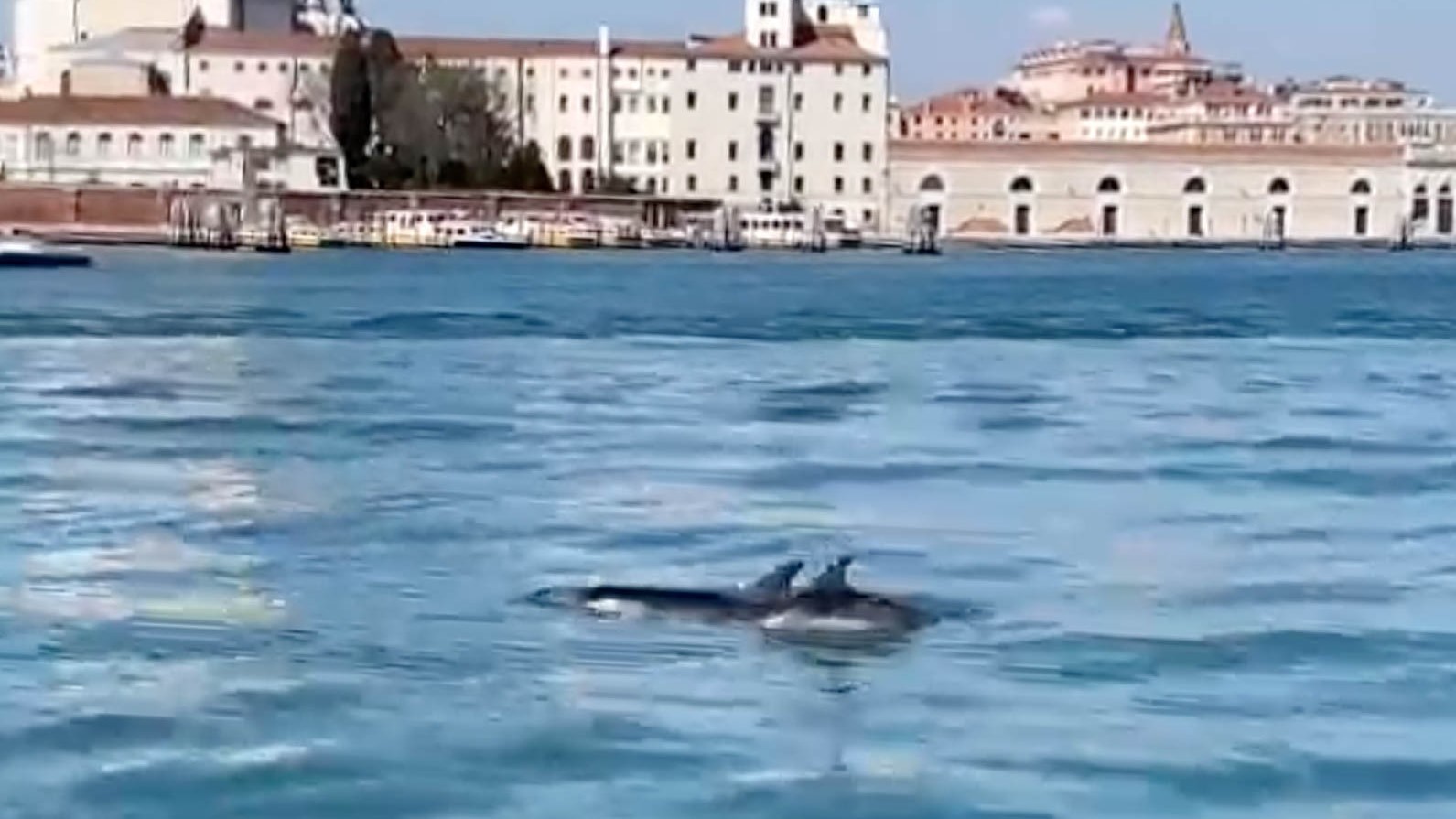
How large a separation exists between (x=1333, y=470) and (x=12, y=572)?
665cm

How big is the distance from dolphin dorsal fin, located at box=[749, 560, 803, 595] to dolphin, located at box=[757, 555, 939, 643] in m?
0.06

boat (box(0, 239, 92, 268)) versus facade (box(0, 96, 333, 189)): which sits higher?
facade (box(0, 96, 333, 189))

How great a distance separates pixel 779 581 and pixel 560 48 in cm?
6467

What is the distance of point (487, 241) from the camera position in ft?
217

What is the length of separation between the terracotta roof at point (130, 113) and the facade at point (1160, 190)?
51.3ft

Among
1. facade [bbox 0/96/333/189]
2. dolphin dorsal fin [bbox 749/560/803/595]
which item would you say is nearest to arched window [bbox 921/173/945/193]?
facade [bbox 0/96/333/189]

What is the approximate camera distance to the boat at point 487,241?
216 ft

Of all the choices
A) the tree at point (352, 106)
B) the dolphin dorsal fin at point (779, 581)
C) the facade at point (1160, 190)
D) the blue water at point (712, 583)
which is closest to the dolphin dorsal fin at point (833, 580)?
the dolphin dorsal fin at point (779, 581)

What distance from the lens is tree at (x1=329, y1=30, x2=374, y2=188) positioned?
66.1 metres

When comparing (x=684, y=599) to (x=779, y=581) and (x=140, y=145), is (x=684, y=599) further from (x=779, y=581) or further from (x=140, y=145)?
(x=140, y=145)

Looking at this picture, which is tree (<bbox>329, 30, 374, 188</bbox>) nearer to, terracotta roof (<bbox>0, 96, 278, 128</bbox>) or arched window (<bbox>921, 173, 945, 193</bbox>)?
terracotta roof (<bbox>0, 96, 278, 128</bbox>)

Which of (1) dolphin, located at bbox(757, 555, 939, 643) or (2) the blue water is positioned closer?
(2) the blue water

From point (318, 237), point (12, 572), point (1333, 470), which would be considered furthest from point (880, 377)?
point (318, 237)

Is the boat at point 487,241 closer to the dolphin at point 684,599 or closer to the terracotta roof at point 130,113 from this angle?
the terracotta roof at point 130,113
